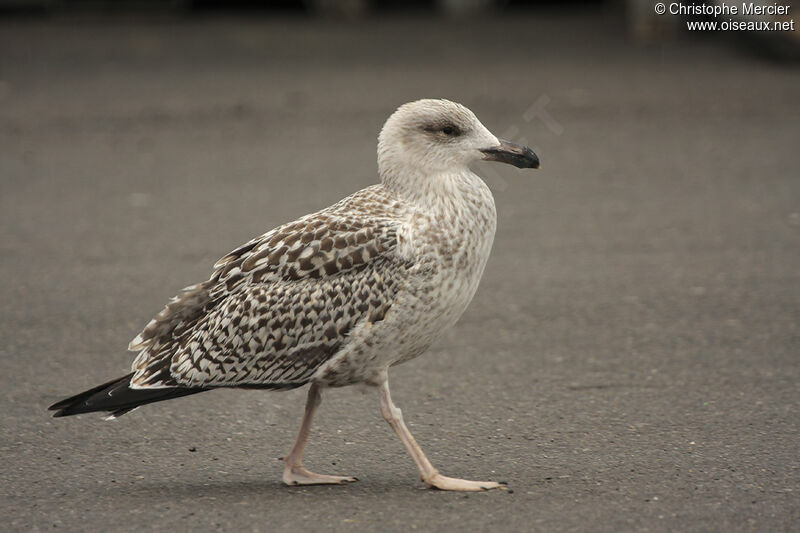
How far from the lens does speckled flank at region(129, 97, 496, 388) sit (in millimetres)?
4434

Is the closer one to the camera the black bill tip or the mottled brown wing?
the mottled brown wing

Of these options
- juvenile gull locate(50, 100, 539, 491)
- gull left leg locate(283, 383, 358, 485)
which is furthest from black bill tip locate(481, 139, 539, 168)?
gull left leg locate(283, 383, 358, 485)

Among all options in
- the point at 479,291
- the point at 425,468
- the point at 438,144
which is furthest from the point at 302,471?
the point at 479,291

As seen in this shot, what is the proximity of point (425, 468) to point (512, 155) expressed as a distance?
1.39 meters

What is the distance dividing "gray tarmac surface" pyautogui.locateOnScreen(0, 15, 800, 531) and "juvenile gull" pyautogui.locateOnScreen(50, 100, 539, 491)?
0.39m

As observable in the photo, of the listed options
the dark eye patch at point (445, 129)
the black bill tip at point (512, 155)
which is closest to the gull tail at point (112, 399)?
the dark eye patch at point (445, 129)

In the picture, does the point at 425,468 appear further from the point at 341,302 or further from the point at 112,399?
the point at 112,399

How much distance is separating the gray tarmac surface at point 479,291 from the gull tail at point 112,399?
0.36 meters

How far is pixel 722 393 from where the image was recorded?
551cm

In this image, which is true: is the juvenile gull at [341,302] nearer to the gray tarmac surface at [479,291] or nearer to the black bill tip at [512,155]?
the black bill tip at [512,155]

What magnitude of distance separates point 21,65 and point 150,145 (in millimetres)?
4157

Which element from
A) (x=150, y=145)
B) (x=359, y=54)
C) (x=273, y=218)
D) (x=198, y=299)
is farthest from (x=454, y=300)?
(x=359, y=54)

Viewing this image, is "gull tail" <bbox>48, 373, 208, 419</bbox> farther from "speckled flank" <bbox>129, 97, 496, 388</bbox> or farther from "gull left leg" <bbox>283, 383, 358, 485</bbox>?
"gull left leg" <bbox>283, 383, 358, 485</bbox>
